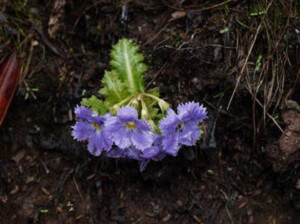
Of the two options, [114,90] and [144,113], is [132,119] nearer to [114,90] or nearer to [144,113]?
[144,113]

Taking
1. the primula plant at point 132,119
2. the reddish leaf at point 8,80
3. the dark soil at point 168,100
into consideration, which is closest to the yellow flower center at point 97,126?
the primula plant at point 132,119

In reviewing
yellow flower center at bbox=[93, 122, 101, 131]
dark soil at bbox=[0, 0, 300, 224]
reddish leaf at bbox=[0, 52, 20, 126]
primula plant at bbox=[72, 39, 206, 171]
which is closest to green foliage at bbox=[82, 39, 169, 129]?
primula plant at bbox=[72, 39, 206, 171]

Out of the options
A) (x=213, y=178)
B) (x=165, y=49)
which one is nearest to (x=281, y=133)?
(x=213, y=178)

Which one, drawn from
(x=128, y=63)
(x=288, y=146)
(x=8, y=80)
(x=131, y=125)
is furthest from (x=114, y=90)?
(x=288, y=146)

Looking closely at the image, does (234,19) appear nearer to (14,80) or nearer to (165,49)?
(165,49)

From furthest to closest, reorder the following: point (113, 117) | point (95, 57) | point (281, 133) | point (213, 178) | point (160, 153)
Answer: point (95, 57) < point (213, 178) < point (281, 133) < point (160, 153) < point (113, 117)
